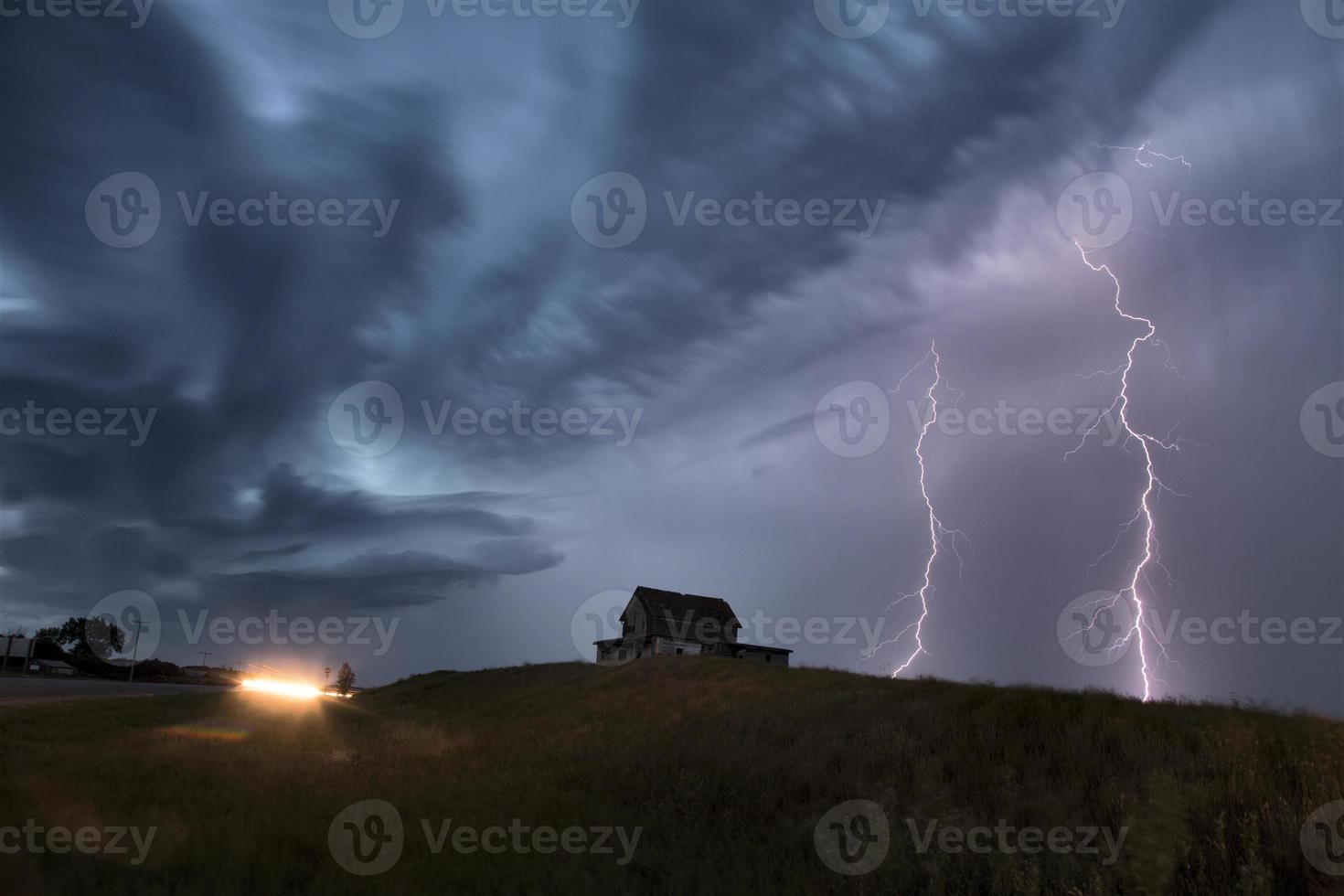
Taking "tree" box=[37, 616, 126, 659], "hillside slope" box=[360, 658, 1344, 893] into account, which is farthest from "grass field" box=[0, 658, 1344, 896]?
"tree" box=[37, 616, 126, 659]

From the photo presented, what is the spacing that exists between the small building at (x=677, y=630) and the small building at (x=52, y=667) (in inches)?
2086

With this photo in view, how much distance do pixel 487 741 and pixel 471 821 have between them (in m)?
12.0

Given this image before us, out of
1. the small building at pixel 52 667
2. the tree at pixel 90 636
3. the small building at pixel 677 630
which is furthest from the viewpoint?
the tree at pixel 90 636

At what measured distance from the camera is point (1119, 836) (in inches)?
335

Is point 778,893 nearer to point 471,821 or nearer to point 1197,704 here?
point 471,821

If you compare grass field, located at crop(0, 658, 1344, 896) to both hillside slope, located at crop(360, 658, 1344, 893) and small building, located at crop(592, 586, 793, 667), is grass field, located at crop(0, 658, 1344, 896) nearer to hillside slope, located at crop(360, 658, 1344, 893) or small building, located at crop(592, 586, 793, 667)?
hillside slope, located at crop(360, 658, 1344, 893)

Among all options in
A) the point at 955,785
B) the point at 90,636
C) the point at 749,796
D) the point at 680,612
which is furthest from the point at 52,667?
the point at 955,785

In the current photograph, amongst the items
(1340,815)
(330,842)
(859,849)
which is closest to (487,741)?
(330,842)

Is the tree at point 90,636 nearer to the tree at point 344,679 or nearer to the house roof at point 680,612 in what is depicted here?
the tree at point 344,679

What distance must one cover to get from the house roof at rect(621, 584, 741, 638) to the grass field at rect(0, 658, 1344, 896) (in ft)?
114

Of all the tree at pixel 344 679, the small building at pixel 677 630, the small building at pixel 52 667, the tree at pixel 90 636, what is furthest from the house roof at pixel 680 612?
the tree at pixel 90 636

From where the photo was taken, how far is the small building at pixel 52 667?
6732 cm

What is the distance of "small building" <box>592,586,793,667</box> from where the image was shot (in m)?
53.8

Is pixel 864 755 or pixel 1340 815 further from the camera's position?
pixel 864 755
